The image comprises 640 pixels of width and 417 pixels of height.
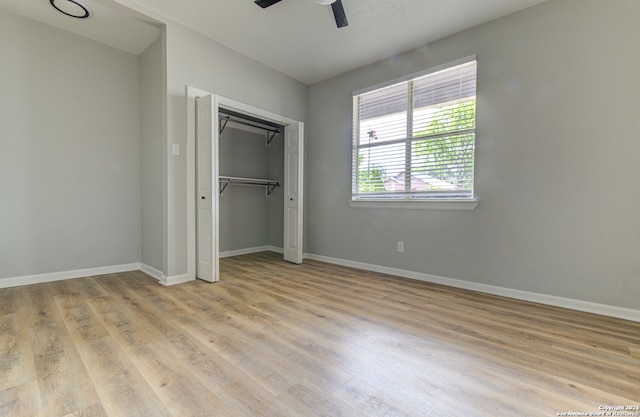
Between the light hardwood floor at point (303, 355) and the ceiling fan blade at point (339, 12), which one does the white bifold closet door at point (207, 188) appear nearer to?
the light hardwood floor at point (303, 355)

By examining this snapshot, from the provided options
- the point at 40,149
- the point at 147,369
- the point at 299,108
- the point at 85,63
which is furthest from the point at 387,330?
the point at 85,63

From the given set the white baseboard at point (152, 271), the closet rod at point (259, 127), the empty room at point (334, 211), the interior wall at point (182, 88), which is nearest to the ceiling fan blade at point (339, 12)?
the empty room at point (334, 211)

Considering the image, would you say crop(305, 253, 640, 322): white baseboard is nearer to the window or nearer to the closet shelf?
the window

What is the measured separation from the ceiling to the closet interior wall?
148 cm

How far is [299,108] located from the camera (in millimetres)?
4566

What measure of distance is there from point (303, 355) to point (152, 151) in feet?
10.3

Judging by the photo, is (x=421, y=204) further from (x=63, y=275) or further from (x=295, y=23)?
(x=63, y=275)

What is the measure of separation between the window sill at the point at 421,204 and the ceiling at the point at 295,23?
1890 mm

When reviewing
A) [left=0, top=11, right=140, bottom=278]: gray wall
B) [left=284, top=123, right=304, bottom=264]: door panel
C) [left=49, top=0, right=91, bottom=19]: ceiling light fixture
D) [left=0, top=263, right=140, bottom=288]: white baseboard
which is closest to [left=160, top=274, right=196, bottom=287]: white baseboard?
[left=0, top=263, right=140, bottom=288]: white baseboard

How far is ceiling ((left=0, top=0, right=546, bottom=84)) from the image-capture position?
8.98 feet

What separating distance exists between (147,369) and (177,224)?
1911 millimetres

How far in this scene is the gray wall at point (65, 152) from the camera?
9.59ft

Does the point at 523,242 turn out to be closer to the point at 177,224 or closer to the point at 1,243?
the point at 177,224

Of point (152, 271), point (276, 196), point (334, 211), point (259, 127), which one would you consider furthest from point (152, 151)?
point (334, 211)
